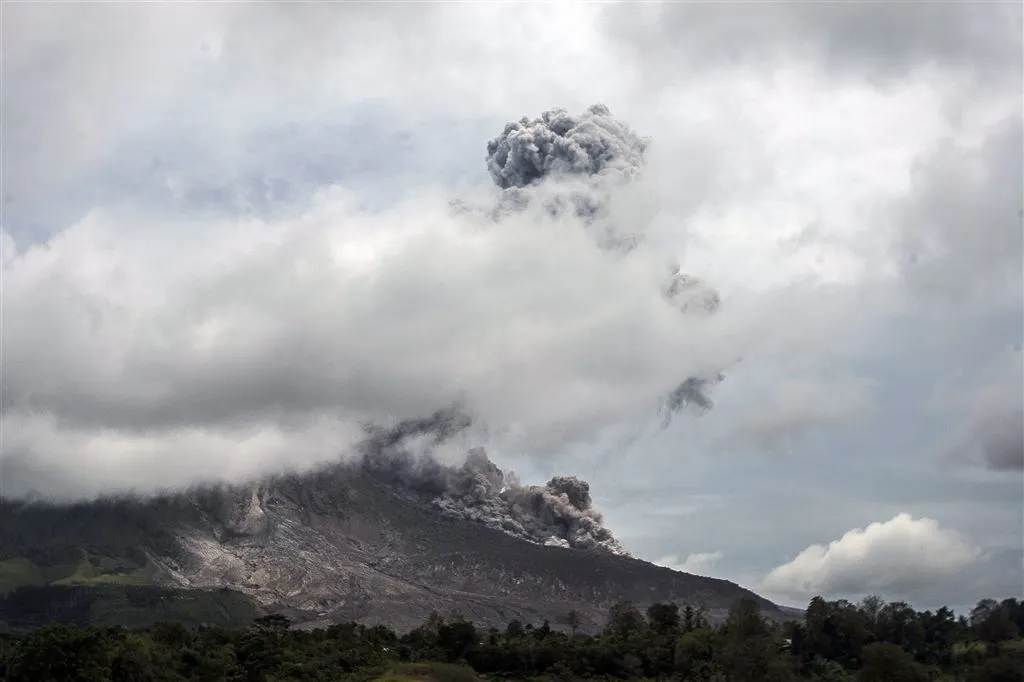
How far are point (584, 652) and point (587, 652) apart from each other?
0.41m

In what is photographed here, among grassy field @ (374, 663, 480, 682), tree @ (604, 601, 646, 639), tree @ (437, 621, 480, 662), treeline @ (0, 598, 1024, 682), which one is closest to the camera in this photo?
treeline @ (0, 598, 1024, 682)

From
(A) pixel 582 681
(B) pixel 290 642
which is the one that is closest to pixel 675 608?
(A) pixel 582 681

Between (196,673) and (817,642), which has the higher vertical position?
(817,642)

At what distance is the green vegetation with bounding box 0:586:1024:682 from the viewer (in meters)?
107

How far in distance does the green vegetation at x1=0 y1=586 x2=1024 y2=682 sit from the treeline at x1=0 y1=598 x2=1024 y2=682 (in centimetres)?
17

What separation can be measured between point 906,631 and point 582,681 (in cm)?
4125

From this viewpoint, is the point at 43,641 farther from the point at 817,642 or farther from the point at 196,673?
the point at 817,642

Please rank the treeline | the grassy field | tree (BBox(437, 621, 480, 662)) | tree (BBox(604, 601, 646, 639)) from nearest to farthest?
1. the treeline
2. the grassy field
3. tree (BBox(437, 621, 480, 662))
4. tree (BBox(604, 601, 646, 639))

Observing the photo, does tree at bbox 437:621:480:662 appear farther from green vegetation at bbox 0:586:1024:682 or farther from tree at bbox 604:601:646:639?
tree at bbox 604:601:646:639

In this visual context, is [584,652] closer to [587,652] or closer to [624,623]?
[587,652]

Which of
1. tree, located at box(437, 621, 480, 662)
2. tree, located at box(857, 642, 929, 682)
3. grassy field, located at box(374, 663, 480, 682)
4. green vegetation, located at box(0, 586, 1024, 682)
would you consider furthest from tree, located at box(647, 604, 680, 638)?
tree, located at box(857, 642, 929, 682)

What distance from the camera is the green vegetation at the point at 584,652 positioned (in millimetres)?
107375

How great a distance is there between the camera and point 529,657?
5330 inches

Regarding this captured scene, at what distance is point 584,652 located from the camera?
13625 centimetres
